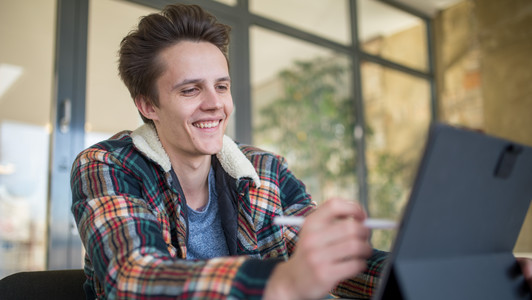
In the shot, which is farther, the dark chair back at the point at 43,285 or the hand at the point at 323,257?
the dark chair back at the point at 43,285

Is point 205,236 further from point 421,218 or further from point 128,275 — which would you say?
point 421,218

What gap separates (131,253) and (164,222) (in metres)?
0.33

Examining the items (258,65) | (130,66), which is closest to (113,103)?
(258,65)

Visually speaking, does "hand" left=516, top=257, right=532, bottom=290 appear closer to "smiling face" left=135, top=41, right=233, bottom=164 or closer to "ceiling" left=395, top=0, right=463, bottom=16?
"smiling face" left=135, top=41, right=233, bottom=164

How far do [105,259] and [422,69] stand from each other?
478cm

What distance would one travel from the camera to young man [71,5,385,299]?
0.72 m

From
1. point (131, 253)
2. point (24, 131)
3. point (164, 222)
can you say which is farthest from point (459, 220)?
point (24, 131)

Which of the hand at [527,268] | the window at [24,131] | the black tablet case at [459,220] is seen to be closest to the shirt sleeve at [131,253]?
the black tablet case at [459,220]

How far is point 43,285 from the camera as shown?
910 millimetres

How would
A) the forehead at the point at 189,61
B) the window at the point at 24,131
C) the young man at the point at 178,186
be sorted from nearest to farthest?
the young man at the point at 178,186 → the forehead at the point at 189,61 → the window at the point at 24,131

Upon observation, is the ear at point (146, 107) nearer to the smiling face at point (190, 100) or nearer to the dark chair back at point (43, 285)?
the smiling face at point (190, 100)

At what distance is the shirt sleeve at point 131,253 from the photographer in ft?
1.94

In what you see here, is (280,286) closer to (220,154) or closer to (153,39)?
(220,154)

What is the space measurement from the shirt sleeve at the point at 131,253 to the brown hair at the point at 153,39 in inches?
11.6
